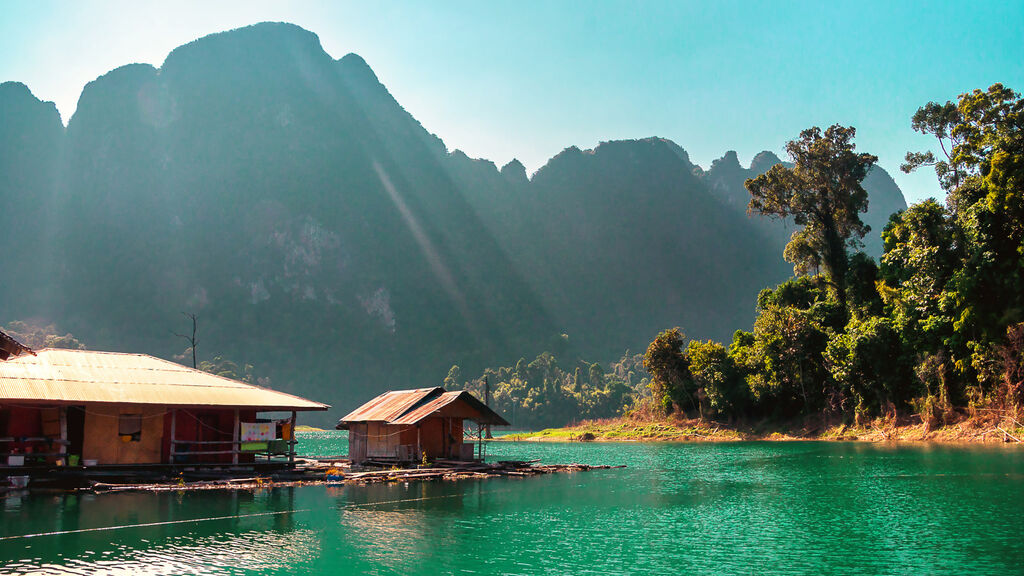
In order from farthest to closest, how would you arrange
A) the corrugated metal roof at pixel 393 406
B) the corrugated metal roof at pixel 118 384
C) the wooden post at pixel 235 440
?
the corrugated metal roof at pixel 393 406, the wooden post at pixel 235 440, the corrugated metal roof at pixel 118 384

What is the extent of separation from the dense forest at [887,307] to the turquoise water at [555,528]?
701 inches

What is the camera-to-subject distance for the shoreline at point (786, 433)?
42.0m

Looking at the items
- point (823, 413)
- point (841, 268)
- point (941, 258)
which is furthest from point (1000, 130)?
point (823, 413)

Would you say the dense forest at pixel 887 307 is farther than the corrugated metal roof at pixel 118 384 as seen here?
Yes

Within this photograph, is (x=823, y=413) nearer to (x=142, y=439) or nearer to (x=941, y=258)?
(x=941, y=258)

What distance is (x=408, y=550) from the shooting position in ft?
49.2

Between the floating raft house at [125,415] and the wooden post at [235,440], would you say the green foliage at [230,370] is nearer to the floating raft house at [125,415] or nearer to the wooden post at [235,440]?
the floating raft house at [125,415]

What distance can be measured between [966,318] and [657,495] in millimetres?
30113

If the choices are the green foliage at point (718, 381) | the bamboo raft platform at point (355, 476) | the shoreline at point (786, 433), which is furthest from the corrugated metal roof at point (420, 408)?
the green foliage at point (718, 381)

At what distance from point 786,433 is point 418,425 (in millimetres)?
38978

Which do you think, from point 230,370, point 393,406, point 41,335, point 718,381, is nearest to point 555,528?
point 393,406

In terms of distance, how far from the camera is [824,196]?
6081 centimetres

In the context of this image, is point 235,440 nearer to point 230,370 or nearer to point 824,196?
point 824,196

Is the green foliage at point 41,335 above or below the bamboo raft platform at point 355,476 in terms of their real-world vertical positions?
above
